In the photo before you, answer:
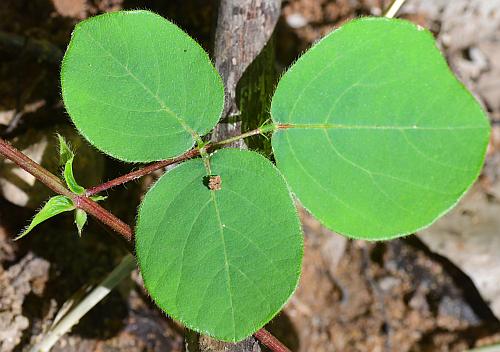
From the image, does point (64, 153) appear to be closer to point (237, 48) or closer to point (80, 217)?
point (80, 217)

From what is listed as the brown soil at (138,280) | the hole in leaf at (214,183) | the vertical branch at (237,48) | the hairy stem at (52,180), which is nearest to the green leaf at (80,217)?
the hairy stem at (52,180)

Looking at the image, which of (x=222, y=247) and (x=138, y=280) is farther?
(x=138, y=280)

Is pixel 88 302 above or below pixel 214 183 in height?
below

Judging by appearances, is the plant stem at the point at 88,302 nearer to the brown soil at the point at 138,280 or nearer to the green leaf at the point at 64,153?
the brown soil at the point at 138,280

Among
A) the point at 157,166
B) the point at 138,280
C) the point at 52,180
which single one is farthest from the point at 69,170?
the point at 138,280

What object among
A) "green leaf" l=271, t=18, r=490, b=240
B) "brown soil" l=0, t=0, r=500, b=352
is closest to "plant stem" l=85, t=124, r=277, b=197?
"green leaf" l=271, t=18, r=490, b=240

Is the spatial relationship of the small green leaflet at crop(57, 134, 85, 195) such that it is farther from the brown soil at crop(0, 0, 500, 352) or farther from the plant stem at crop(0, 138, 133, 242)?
the brown soil at crop(0, 0, 500, 352)

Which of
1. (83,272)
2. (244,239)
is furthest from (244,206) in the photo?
(83,272)
